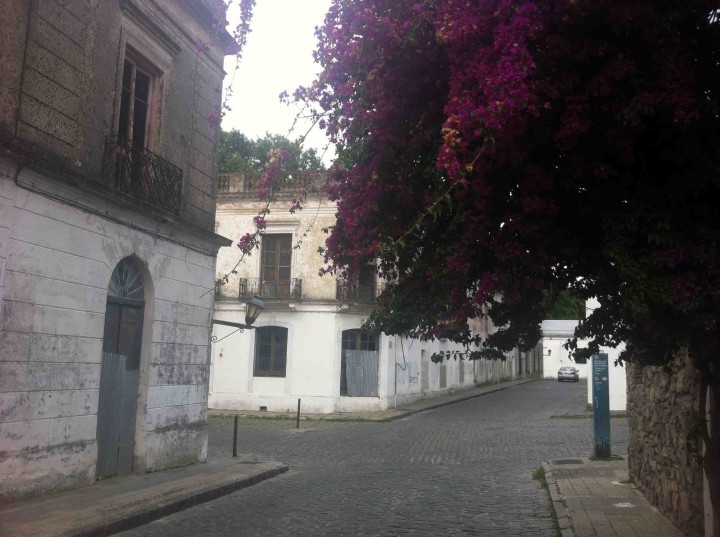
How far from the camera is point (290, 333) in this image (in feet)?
79.0

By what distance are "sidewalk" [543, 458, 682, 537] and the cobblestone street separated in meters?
0.29

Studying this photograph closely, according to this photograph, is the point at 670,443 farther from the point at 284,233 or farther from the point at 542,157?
the point at 284,233

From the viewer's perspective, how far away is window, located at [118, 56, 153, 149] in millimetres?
10617

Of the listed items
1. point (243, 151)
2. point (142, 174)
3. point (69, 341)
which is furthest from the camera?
point (243, 151)

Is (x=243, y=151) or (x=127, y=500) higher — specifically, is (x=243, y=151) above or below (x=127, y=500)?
above

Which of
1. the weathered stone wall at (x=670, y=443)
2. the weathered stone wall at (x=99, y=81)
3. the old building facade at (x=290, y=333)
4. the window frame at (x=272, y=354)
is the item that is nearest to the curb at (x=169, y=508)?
the weathered stone wall at (x=99, y=81)

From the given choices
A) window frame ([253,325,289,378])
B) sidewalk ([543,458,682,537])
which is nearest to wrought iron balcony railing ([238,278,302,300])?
window frame ([253,325,289,378])

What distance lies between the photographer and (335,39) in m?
5.09

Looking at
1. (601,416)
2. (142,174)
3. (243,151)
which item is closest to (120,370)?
(142,174)

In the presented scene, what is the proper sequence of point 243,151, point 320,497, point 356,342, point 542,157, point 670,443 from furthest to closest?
point 243,151, point 356,342, point 320,497, point 670,443, point 542,157

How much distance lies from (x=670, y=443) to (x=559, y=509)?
1.50 metres

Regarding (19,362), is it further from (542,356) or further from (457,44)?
(542,356)

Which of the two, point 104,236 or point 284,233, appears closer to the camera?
point 104,236

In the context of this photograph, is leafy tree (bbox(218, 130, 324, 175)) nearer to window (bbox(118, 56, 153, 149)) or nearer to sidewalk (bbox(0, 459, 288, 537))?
window (bbox(118, 56, 153, 149))
